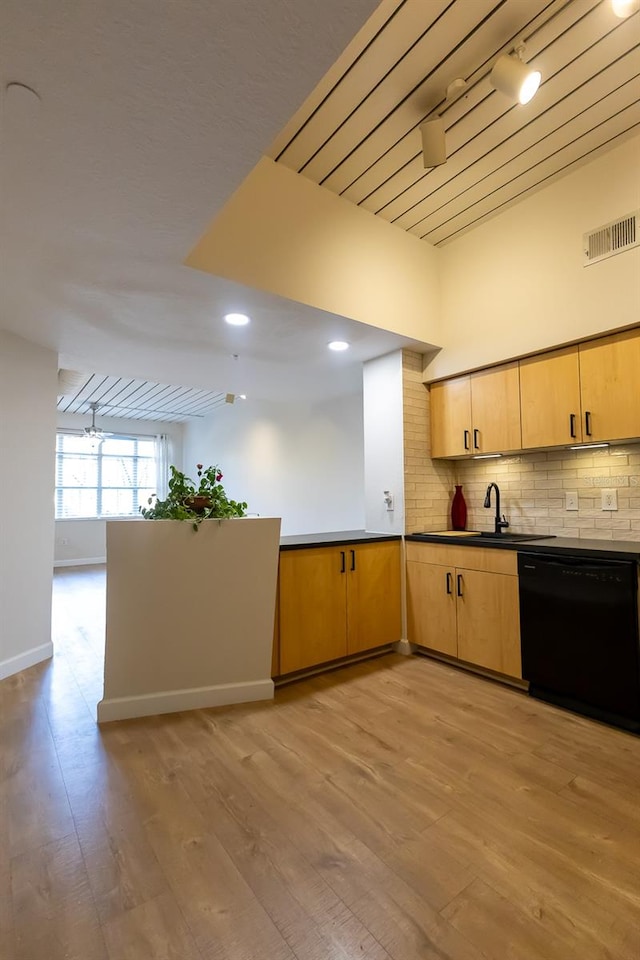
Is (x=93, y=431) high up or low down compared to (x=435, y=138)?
down

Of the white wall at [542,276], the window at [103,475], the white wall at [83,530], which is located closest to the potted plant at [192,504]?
the white wall at [542,276]

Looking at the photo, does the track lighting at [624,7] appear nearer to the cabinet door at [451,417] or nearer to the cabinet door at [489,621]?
the cabinet door at [451,417]

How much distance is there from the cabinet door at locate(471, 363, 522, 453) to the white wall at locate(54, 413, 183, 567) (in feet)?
24.4

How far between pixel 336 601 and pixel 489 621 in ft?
3.37

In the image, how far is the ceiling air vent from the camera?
100 inches

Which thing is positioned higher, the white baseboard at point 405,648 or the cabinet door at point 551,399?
the cabinet door at point 551,399

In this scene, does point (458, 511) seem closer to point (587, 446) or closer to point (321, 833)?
point (587, 446)

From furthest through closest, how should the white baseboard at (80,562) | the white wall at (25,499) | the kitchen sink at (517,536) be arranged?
the white baseboard at (80,562)
the white wall at (25,499)
the kitchen sink at (517,536)

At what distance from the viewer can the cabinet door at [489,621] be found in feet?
9.23

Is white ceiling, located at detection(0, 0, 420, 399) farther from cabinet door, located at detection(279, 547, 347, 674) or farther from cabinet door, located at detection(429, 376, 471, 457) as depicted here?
cabinet door, located at detection(279, 547, 347, 674)

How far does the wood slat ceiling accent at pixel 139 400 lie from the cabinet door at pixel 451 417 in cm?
345

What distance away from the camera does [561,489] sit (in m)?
3.16

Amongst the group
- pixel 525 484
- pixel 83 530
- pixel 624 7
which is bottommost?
pixel 83 530

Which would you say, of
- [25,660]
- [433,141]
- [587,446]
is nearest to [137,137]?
[433,141]
